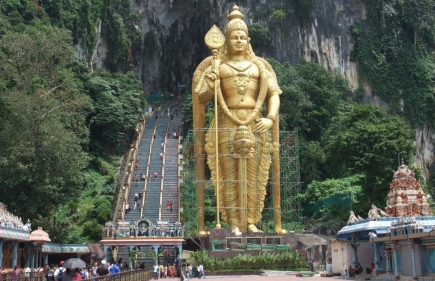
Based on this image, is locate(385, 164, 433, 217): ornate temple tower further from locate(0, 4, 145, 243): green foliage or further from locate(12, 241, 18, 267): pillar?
locate(12, 241, 18, 267): pillar

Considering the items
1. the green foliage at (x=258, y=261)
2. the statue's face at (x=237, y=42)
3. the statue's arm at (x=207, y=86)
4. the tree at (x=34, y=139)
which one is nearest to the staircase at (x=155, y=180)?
the green foliage at (x=258, y=261)

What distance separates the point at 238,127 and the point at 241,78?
64.6 inches

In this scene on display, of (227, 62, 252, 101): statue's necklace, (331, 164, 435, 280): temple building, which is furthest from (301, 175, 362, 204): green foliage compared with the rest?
(227, 62, 252, 101): statue's necklace

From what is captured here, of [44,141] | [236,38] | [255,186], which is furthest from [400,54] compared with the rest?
[44,141]

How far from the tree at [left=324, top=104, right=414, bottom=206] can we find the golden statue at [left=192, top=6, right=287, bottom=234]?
668cm

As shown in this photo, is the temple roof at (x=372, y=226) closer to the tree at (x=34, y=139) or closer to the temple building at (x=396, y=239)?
the temple building at (x=396, y=239)

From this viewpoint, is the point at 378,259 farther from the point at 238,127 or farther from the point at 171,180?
the point at 171,180

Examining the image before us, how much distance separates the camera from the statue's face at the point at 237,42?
19625 millimetres

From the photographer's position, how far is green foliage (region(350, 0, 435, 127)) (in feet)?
121

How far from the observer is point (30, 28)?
2811 centimetres

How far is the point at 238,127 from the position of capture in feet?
63.4

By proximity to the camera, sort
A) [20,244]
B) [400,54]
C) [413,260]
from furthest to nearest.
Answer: [400,54] → [20,244] → [413,260]

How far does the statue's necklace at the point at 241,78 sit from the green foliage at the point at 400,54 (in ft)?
64.6

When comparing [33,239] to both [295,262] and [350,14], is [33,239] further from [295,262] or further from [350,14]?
[350,14]
